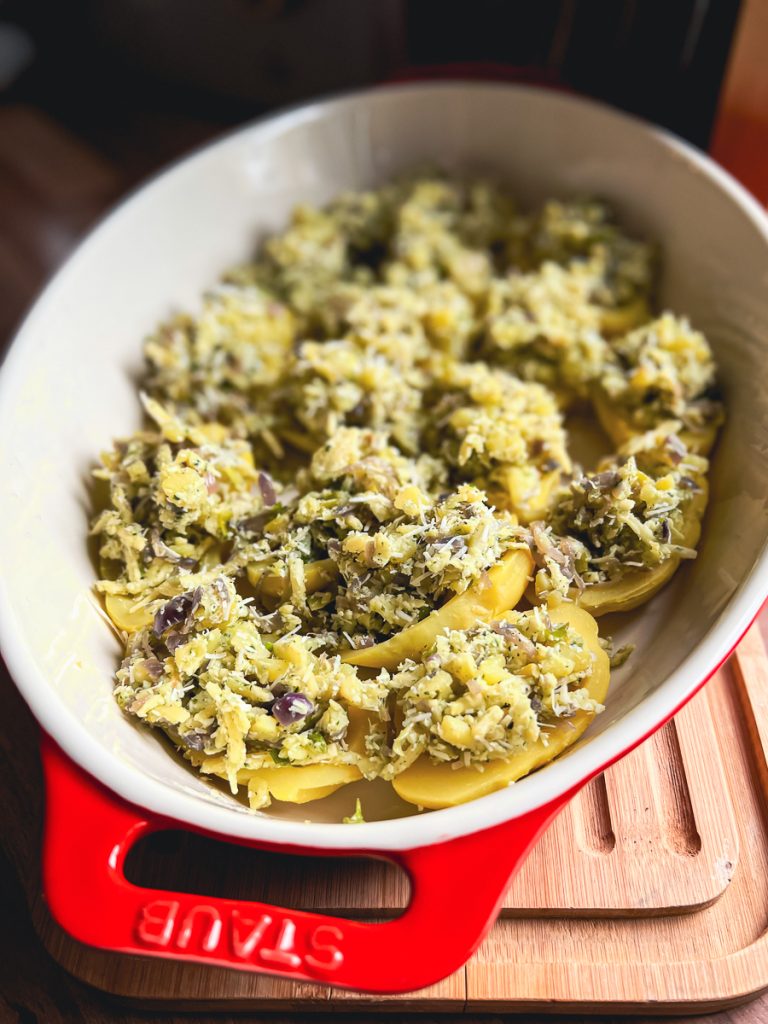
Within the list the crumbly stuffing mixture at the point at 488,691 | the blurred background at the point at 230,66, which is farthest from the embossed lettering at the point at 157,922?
the blurred background at the point at 230,66

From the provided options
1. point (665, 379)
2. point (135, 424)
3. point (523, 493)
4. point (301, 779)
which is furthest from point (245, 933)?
point (665, 379)

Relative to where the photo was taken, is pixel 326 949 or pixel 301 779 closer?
pixel 326 949

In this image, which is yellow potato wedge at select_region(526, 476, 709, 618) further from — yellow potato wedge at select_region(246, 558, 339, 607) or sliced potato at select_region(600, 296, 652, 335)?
sliced potato at select_region(600, 296, 652, 335)

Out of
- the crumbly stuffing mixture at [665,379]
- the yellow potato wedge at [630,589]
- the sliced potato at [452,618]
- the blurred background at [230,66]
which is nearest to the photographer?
the sliced potato at [452,618]

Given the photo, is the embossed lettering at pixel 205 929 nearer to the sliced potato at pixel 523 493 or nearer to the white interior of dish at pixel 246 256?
the white interior of dish at pixel 246 256

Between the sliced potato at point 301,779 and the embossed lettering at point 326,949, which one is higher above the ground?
the embossed lettering at point 326,949

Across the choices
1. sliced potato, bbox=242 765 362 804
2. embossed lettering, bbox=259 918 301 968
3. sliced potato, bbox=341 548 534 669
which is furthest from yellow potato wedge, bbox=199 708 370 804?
embossed lettering, bbox=259 918 301 968

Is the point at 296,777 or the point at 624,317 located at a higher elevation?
the point at 624,317

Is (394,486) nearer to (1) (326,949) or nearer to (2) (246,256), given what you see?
(1) (326,949)
